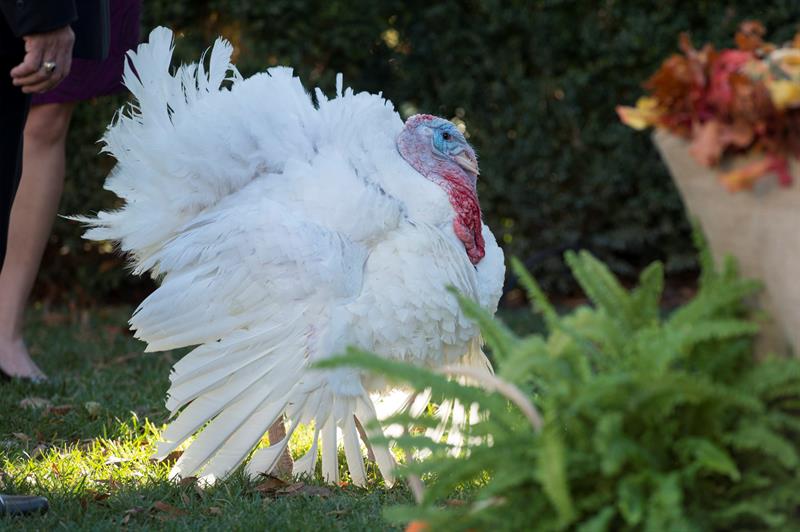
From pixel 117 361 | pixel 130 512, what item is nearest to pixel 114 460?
pixel 130 512

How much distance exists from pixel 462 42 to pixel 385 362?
4.93 meters

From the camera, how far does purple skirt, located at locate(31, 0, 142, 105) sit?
413 cm

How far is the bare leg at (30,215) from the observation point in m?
4.21

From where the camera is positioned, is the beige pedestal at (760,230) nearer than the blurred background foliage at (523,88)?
Yes

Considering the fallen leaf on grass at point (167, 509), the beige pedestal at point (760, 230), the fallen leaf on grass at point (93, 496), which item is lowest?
the fallen leaf on grass at point (167, 509)

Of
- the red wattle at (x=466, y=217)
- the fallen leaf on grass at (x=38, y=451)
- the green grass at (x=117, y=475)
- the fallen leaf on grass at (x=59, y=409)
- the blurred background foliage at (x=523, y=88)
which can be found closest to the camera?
the green grass at (x=117, y=475)

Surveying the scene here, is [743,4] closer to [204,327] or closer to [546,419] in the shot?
[204,327]

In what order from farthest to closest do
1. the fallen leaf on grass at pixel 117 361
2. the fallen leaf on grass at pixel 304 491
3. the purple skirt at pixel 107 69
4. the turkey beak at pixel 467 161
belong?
the fallen leaf on grass at pixel 117 361
the purple skirt at pixel 107 69
the turkey beak at pixel 467 161
the fallen leaf on grass at pixel 304 491

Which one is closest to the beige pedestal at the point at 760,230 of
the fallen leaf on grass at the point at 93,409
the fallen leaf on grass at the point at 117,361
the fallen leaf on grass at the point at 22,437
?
the fallen leaf on grass at the point at 22,437

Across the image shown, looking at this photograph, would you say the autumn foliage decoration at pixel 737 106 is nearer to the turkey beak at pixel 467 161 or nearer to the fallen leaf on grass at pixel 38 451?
the turkey beak at pixel 467 161

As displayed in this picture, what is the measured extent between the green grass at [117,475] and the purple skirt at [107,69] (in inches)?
45.8

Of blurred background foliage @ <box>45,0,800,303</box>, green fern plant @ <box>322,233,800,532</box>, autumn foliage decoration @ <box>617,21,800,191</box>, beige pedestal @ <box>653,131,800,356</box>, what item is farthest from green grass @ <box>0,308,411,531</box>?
blurred background foliage @ <box>45,0,800,303</box>

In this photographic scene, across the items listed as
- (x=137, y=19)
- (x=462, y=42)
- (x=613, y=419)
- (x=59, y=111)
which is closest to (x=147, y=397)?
(x=59, y=111)

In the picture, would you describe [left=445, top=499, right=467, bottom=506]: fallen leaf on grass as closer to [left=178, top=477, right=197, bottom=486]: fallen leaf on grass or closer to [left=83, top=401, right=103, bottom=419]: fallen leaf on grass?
[left=178, top=477, right=197, bottom=486]: fallen leaf on grass
